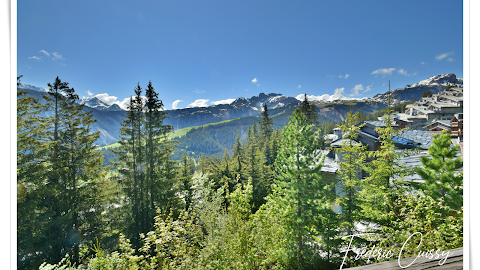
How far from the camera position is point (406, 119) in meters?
5.07

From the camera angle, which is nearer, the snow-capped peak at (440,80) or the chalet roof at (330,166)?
the snow-capped peak at (440,80)

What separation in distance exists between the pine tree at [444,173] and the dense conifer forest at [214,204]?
0.02m

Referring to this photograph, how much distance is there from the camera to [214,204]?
6418mm

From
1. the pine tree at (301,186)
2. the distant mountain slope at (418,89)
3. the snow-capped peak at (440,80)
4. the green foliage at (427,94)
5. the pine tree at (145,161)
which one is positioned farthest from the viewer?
the pine tree at (145,161)

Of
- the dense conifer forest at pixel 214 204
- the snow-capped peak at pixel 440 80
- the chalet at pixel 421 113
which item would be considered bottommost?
the dense conifer forest at pixel 214 204

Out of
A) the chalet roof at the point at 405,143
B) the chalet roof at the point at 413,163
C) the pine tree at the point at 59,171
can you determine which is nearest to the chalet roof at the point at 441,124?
the chalet roof at the point at 405,143

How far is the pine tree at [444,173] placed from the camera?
2906 millimetres

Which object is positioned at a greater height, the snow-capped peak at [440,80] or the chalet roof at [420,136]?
the snow-capped peak at [440,80]

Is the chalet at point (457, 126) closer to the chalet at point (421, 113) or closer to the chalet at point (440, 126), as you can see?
the chalet at point (440, 126)

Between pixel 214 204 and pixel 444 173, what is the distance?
6.21 meters

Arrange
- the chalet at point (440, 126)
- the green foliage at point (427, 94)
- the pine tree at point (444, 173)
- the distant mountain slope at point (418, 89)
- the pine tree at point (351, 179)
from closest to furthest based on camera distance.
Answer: the pine tree at point (444, 173)
the chalet at point (440, 126)
the distant mountain slope at point (418, 89)
the pine tree at point (351, 179)
the green foliage at point (427, 94)

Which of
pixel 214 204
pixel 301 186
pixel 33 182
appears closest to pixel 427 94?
pixel 301 186

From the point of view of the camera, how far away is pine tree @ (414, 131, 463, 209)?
9.53 ft

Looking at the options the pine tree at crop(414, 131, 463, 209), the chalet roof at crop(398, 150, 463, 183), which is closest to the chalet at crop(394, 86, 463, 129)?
the chalet roof at crop(398, 150, 463, 183)
